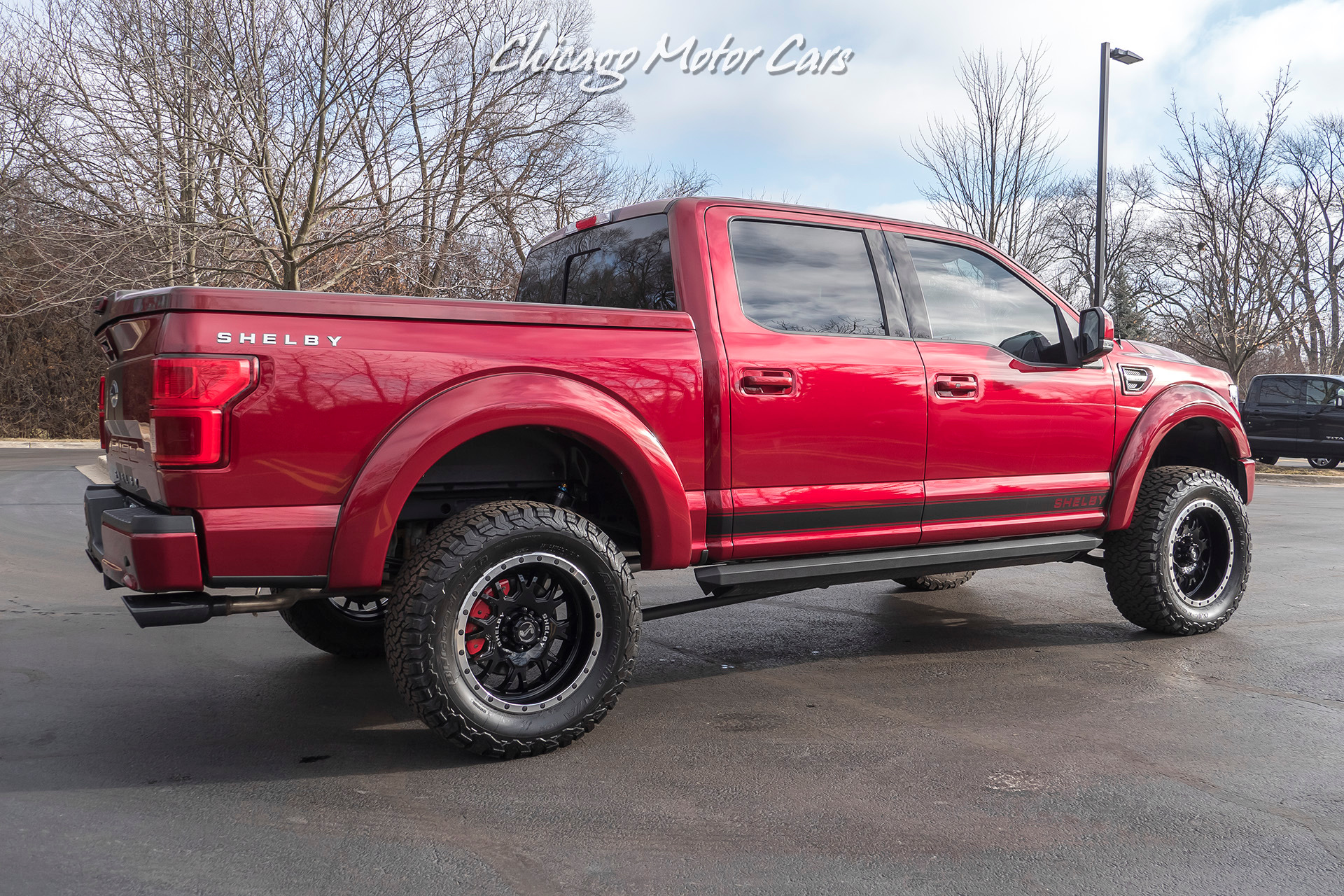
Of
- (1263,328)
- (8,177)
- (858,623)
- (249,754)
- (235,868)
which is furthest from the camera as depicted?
(1263,328)

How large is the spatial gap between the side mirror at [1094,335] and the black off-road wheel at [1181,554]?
909 millimetres

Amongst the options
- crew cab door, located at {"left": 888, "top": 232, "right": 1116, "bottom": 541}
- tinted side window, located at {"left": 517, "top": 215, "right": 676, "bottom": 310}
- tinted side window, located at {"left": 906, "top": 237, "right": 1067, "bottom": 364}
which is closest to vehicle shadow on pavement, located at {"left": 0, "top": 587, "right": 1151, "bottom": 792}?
crew cab door, located at {"left": 888, "top": 232, "right": 1116, "bottom": 541}

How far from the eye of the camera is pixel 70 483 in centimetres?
1475

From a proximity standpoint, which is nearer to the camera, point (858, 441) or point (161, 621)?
point (161, 621)

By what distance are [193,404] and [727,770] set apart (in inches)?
82.8

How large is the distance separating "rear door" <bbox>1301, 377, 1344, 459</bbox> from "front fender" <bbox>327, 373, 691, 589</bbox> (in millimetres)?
19733

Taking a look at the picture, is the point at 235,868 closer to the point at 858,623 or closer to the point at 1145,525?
the point at 858,623

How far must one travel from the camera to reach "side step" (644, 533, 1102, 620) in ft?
14.0

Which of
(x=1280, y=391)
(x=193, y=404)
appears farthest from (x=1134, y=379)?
(x=1280, y=391)

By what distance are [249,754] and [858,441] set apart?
2.65 metres

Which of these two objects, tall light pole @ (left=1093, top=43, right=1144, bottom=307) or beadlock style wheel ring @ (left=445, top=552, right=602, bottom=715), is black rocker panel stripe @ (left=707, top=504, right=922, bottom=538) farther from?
tall light pole @ (left=1093, top=43, right=1144, bottom=307)

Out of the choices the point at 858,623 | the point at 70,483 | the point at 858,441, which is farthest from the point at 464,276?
the point at 858,441

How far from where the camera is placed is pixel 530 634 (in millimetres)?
3814

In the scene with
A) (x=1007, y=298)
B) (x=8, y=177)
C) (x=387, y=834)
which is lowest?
(x=387, y=834)
